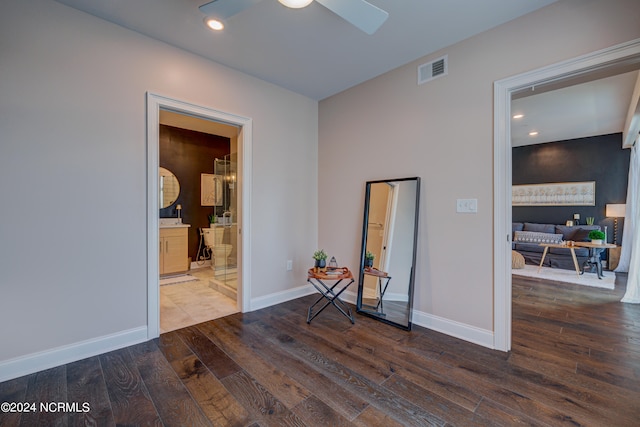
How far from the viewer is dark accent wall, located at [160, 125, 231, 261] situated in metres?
5.04

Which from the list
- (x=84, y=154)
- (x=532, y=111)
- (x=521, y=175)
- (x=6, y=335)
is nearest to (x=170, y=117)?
(x=84, y=154)

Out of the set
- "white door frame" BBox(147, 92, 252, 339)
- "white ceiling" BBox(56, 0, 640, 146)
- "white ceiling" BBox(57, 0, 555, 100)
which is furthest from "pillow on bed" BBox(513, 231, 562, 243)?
"white door frame" BBox(147, 92, 252, 339)

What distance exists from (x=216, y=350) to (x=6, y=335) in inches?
54.7

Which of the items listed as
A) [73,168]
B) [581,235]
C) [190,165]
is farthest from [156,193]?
[581,235]

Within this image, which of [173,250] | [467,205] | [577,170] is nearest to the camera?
[467,205]

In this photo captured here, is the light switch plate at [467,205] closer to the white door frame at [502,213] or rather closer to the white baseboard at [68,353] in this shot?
the white door frame at [502,213]

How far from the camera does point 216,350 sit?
2.24 meters

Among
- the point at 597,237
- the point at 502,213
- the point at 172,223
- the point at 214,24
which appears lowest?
the point at 597,237

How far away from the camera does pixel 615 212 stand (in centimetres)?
561

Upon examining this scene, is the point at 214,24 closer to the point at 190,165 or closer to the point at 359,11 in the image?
the point at 359,11

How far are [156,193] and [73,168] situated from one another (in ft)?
1.92

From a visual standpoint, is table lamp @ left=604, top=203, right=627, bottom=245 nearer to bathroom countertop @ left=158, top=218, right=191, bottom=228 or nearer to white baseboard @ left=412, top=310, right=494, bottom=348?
white baseboard @ left=412, top=310, right=494, bottom=348

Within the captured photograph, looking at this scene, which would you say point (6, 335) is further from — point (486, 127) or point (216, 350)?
point (486, 127)

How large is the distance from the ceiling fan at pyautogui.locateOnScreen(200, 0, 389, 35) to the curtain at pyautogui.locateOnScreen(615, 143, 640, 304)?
443 cm
